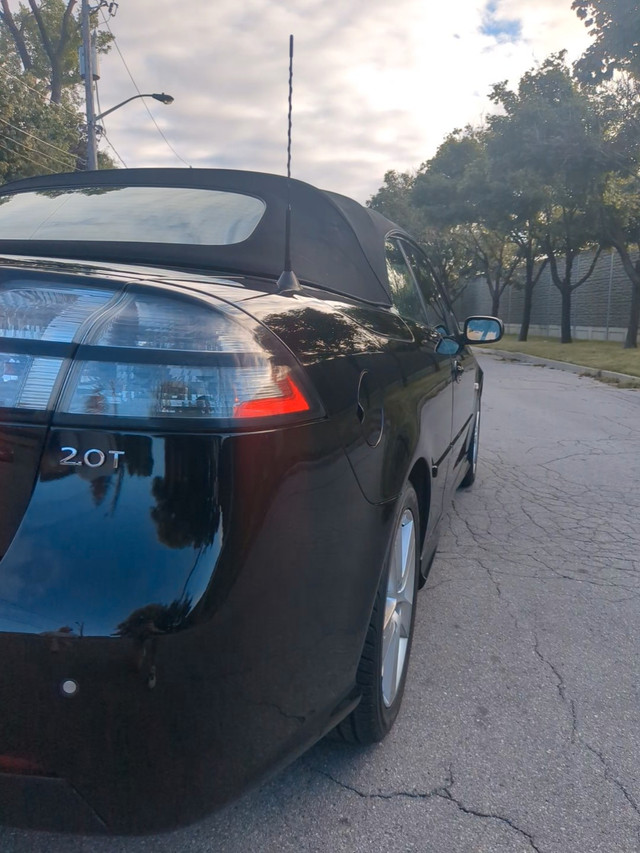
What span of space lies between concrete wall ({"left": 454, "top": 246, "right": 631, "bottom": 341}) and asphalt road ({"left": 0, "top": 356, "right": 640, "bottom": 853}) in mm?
29520

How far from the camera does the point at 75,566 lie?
55.5 inches

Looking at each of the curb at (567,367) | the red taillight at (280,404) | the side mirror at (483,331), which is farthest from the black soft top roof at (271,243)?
the curb at (567,367)

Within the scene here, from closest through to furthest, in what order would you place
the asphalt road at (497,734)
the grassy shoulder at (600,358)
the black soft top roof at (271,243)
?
the asphalt road at (497,734), the black soft top roof at (271,243), the grassy shoulder at (600,358)

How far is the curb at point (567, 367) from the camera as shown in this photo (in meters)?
15.3

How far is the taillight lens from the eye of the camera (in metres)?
1.48

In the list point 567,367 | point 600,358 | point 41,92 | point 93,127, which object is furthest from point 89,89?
point 600,358

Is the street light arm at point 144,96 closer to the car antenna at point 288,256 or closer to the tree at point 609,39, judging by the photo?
the tree at point 609,39

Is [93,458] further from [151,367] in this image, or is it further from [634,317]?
[634,317]

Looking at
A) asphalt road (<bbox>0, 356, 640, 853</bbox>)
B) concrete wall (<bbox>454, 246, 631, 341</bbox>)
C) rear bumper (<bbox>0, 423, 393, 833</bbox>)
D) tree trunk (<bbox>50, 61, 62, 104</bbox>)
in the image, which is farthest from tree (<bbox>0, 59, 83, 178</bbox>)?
rear bumper (<bbox>0, 423, 393, 833</bbox>)

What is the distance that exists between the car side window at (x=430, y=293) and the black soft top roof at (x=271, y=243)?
38 centimetres

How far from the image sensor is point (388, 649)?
235 cm

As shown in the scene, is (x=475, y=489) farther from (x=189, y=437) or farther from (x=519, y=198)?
(x=519, y=198)

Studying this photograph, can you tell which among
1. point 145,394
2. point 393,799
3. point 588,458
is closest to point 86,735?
point 145,394

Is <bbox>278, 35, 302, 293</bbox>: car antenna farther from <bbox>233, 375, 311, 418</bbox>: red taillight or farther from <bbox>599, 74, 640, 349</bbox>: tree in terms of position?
<bbox>599, 74, 640, 349</bbox>: tree
